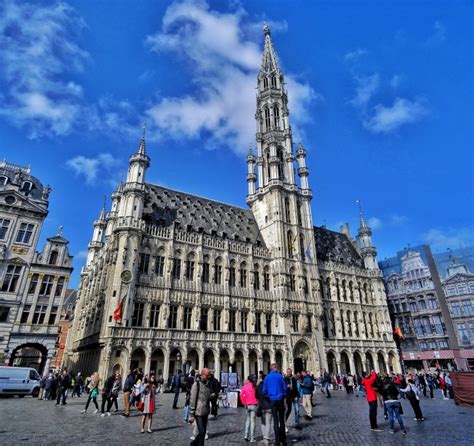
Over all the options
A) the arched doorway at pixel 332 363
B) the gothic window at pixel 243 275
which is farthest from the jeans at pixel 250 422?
the arched doorway at pixel 332 363

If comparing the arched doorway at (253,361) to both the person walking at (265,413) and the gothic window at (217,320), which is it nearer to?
the gothic window at (217,320)

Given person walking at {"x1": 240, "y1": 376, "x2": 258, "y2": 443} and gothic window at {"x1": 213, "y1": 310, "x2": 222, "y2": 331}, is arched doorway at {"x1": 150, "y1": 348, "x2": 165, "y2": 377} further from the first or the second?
person walking at {"x1": 240, "y1": 376, "x2": 258, "y2": 443}

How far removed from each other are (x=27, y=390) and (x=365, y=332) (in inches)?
1753

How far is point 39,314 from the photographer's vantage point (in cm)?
3459

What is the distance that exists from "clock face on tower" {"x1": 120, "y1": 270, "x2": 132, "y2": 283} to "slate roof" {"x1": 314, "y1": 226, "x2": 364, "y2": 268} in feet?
105

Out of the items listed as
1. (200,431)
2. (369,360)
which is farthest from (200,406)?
(369,360)

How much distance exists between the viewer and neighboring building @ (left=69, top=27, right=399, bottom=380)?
33.8m

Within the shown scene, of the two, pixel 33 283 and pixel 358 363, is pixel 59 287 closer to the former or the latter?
pixel 33 283

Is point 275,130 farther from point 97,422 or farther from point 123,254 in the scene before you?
point 97,422

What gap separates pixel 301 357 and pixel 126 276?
24.3 metres

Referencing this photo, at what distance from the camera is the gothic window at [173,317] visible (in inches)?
1389

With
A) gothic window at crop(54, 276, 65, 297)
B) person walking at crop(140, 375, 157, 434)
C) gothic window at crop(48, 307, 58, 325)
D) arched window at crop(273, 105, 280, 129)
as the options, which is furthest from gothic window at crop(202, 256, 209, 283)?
arched window at crop(273, 105, 280, 129)

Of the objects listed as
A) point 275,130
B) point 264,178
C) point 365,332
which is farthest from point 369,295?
point 275,130

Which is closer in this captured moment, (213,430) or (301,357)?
(213,430)
